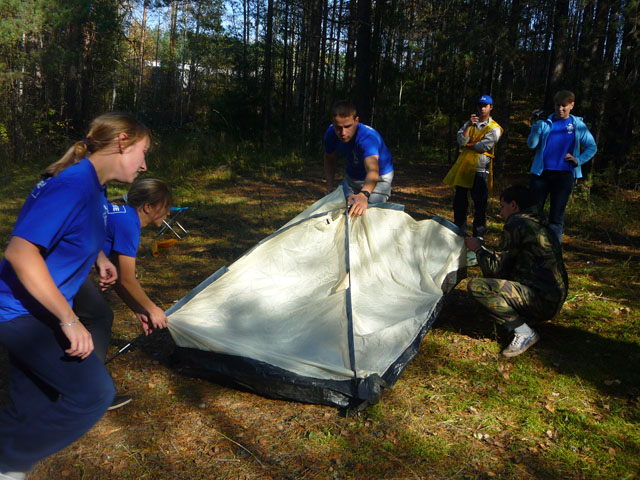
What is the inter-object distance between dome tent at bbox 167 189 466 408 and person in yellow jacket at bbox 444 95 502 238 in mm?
2117

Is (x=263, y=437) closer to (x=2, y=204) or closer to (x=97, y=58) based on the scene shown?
(x=2, y=204)

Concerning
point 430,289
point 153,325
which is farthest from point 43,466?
point 430,289

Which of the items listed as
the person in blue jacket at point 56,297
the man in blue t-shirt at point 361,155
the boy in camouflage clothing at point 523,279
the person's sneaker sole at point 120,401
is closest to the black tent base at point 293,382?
the person's sneaker sole at point 120,401

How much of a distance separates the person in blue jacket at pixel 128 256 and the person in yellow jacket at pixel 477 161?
4.16 metres

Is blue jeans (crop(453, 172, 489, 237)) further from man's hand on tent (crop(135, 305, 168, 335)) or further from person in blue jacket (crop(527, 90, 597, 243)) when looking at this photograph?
man's hand on tent (crop(135, 305, 168, 335))

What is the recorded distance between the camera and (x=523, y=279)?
3521mm

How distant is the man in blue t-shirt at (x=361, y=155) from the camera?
13.2 ft

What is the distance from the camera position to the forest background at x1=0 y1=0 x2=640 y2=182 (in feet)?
25.8

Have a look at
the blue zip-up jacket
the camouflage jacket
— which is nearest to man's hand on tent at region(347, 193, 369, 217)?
the camouflage jacket

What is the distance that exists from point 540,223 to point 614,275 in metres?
2.39

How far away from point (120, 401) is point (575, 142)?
4.61 metres

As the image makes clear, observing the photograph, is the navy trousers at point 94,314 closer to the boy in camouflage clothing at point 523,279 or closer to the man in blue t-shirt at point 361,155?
the man in blue t-shirt at point 361,155

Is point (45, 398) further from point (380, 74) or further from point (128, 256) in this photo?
point (380, 74)

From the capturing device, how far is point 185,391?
10.3 feet
